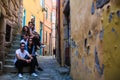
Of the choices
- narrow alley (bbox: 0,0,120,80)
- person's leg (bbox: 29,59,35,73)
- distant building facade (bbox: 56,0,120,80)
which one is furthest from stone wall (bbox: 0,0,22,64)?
distant building facade (bbox: 56,0,120,80)

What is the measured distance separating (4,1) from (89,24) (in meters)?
4.45

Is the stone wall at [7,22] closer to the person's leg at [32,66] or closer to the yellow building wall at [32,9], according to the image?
the person's leg at [32,66]

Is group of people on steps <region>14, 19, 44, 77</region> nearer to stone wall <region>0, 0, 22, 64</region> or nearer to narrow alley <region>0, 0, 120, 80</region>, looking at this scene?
narrow alley <region>0, 0, 120, 80</region>

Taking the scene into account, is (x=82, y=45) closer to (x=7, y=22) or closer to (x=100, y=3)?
(x=100, y=3)

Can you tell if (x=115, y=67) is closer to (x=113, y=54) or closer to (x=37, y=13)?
(x=113, y=54)

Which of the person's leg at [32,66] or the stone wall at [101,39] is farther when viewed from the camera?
the person's leg at [32,66]

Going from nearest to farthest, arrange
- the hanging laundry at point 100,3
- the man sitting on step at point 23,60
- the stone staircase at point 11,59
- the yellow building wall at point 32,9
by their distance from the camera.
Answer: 1. the hanging laundry at point 100,3
2. the man sitting on step at point 23,60
3. the stone staircase at point 11,59
4. the yellow building wall at point 32,9

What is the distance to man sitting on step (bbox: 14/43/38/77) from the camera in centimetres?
739

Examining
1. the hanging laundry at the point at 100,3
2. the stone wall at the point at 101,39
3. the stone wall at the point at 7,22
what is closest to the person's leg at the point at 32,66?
the stone wall at the point at 7,22

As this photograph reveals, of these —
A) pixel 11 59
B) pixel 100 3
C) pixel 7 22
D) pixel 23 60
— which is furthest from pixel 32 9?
pixel 100 3

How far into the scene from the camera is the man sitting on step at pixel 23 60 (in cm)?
739

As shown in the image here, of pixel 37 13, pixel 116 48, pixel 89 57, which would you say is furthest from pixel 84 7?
pixel 37 13

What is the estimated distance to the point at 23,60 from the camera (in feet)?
24.5

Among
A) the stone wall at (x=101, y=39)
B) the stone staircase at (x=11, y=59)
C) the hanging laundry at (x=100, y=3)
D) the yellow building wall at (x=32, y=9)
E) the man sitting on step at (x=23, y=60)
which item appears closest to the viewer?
the stone wall at (x=101, y=39)
